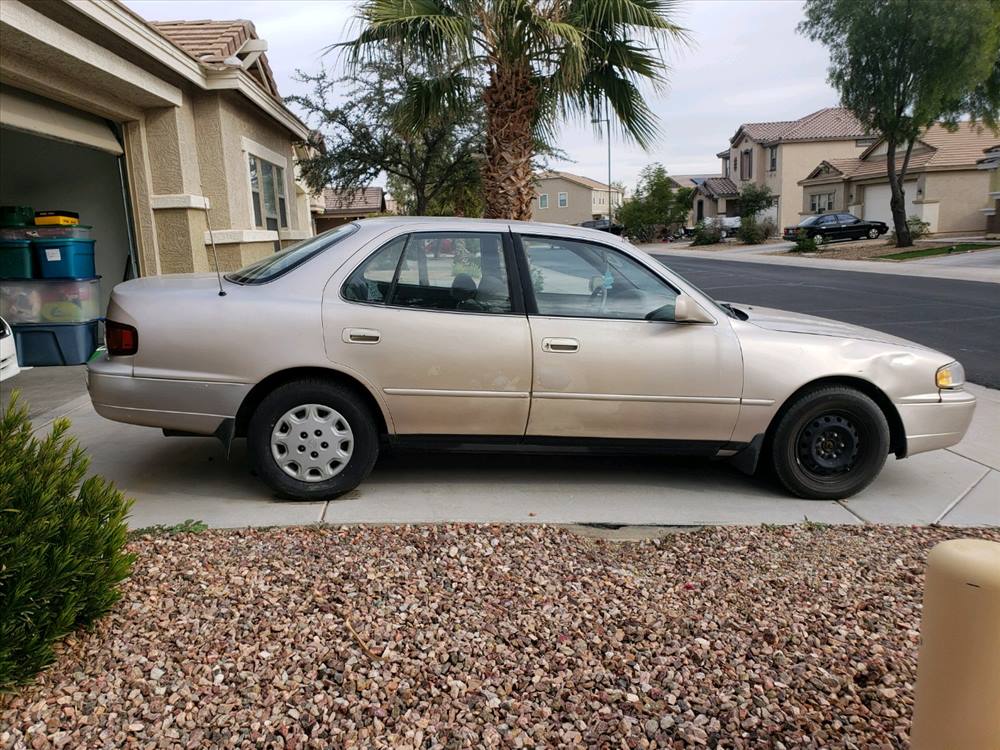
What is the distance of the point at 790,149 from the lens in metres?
52.8

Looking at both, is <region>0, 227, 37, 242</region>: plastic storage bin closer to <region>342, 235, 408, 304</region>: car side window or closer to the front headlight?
<region>342, 235, 408, 304</region>: car side window

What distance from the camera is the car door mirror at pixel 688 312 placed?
4719mm

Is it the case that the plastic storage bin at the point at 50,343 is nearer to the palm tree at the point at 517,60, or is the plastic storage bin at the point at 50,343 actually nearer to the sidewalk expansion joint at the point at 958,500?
the palm tree at the point at 517,60

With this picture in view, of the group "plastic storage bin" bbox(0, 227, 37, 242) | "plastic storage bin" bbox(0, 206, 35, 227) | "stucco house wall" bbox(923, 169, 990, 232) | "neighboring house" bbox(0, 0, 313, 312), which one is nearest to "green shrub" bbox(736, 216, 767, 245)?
"stucco house wall" bbox(923, 169, 990, 232)

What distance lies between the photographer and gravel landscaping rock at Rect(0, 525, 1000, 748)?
2.70 meters

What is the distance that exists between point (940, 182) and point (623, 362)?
136 feet

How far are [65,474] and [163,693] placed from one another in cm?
88

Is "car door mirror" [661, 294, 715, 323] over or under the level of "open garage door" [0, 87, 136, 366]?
under

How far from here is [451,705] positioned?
2.81 m

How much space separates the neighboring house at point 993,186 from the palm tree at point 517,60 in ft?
108

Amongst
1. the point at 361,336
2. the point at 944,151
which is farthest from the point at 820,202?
the point at 361,336

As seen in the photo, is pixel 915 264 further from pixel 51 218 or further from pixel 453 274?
pixel 453 274

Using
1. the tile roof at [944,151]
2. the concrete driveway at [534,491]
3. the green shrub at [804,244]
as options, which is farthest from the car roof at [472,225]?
the tile roof at [944,151]

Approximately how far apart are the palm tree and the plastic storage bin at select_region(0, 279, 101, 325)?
14.6 feet
